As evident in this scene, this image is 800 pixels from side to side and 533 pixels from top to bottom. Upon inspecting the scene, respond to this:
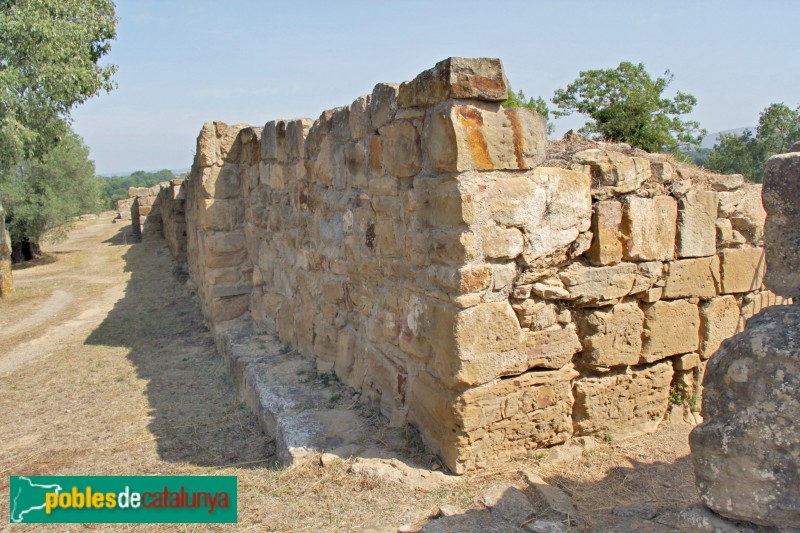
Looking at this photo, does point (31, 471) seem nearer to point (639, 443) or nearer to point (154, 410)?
point (154, 410)

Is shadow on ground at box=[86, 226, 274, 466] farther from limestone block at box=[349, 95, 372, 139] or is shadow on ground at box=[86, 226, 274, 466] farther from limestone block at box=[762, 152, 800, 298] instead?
limestone block at box=[762, 152, 800, 298]

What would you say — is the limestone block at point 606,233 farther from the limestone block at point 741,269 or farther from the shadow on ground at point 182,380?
the shadow on ground at point 182,380

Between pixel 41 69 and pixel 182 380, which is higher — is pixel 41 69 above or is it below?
above

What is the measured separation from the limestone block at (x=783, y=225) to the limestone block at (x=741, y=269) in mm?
2354

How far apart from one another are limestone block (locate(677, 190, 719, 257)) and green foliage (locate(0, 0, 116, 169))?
9.89 m

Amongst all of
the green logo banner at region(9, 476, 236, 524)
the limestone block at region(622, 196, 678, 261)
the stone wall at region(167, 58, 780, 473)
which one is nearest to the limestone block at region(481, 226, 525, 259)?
the stone wall at region(167, 58, 780, 473)

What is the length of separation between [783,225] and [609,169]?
1.81 meters

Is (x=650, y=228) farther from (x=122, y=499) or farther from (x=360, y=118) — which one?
(x=122, y=499)

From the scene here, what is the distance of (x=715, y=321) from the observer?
3695mm

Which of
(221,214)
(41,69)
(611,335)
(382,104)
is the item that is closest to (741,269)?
(611,335)

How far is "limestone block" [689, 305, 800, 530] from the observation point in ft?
4.46

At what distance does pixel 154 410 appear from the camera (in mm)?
4621

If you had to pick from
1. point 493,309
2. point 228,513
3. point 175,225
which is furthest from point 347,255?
point 175,225

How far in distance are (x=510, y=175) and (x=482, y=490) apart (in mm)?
1483
